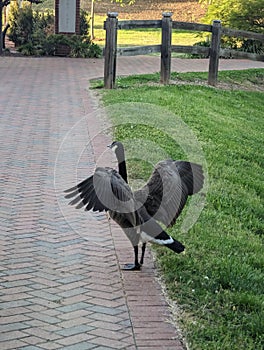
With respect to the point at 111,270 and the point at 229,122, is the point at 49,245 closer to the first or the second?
the point at 111,270

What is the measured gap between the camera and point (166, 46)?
14594 millimetres

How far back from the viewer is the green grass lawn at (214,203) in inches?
172

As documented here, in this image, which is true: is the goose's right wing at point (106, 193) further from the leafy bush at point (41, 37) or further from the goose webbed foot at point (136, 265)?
the leafy bush at point (41, 37)

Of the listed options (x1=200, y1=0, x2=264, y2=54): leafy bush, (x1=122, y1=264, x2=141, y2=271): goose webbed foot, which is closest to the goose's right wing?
(x1=122, y1=264, x2=141, y2=271): goose webbed foot

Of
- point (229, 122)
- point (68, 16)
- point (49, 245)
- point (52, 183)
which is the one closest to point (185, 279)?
point (49, 245)

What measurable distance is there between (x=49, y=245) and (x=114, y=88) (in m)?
8.80

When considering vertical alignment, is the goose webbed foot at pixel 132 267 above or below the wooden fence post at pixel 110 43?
below

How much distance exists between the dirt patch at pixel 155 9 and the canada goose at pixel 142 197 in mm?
33953

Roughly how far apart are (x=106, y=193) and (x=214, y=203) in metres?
2.56

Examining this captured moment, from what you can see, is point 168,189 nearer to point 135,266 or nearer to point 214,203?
point 135,266

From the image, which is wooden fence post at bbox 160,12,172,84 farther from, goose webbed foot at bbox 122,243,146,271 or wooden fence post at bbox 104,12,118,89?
goose webbed foot at bbox 122,243,146,271

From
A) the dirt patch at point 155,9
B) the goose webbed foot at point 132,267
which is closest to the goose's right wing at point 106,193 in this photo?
the goose webbed foot at point 132,267

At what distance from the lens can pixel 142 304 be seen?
455 centimetres

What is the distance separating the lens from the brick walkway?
4152 mm
